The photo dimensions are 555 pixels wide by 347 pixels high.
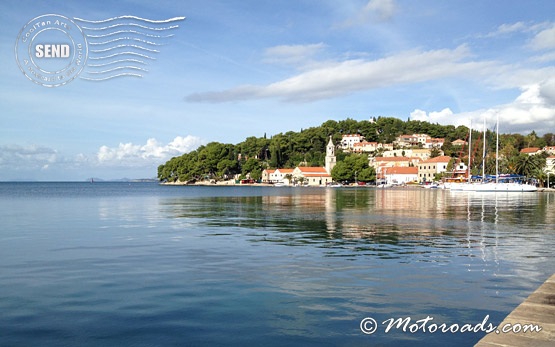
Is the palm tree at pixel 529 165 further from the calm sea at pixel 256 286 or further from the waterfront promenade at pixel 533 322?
the waterfront promenade at pixel 533 322

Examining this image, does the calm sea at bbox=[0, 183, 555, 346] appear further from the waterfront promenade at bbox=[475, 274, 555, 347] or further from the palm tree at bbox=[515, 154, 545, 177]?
the palm tree at bbox=[515, 154, 545, 177]

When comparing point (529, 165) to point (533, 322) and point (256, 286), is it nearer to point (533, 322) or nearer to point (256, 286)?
point (256, 286)

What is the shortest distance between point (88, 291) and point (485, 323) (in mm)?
10181

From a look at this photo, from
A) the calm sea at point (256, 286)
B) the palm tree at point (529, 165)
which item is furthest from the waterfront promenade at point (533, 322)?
the palm tree at point (529, 165)

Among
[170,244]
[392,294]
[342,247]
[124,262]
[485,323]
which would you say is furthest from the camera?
[170,244]

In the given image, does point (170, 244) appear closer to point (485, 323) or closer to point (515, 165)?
point (485, 323)

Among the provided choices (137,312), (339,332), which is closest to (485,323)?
(339,332)

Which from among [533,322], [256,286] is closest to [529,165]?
[256,286]

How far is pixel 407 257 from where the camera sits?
17859 mm

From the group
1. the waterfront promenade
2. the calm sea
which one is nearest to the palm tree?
the calm sea

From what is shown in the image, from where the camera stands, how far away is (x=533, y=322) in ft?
26.0

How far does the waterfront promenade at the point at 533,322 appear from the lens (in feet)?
22.9

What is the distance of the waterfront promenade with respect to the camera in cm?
697

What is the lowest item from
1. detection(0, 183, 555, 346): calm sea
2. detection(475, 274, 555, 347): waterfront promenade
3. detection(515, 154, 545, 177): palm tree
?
detection(0, 183, 555, 346): calm sea
